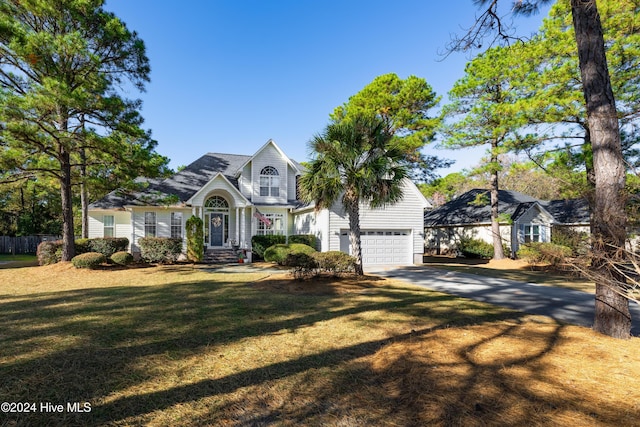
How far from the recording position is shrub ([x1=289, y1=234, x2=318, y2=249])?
18.5 metres

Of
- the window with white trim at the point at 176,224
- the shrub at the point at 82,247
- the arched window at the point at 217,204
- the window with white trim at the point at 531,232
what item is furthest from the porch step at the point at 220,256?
the window with white trim at the point at 531,232

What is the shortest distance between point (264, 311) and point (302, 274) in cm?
437

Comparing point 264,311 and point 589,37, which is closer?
point 589,37

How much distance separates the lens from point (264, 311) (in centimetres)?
→ 759

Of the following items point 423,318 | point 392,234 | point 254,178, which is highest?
point 254,178

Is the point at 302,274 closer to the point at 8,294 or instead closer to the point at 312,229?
the point at 312,229

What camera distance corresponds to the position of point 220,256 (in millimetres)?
19188

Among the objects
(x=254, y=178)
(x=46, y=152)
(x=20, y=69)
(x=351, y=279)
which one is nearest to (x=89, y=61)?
(x=20, y=69)

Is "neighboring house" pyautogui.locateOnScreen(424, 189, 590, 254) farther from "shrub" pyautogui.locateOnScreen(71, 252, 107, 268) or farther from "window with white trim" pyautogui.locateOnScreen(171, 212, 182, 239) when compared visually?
"shrub" pyautogui.locateOnScreen(71, 252, 107, 268)

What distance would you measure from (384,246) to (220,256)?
1008cm

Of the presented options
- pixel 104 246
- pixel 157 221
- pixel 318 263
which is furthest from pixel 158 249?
pixel 318 263

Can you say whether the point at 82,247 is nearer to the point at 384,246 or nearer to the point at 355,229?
the point at 355,229

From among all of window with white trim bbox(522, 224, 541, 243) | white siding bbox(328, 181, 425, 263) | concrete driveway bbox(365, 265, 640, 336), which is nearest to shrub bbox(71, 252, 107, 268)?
white siding bbox(328, 181, 425, 263)

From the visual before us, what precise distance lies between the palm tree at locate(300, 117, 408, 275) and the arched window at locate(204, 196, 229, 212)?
998cm
